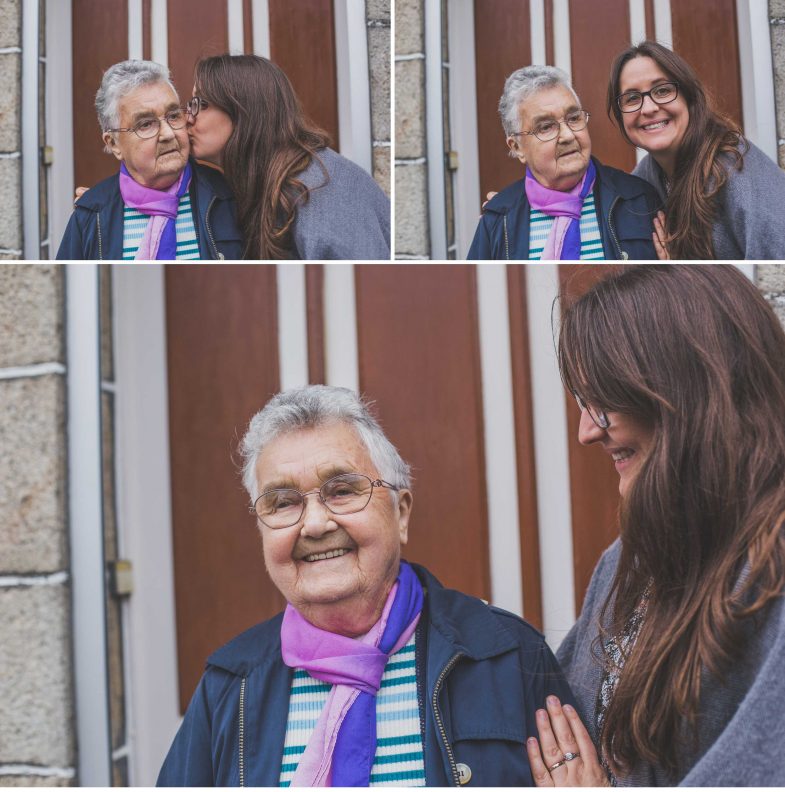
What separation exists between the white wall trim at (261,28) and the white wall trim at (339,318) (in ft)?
1.12

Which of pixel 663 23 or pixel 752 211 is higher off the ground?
pixel 663 23

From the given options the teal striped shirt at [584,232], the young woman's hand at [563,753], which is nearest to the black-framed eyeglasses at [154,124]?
the teal striped shirt at [584,232]

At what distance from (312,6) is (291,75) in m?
0.11

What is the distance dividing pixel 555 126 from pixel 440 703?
0.85m

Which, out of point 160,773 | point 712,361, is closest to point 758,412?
point 712,361

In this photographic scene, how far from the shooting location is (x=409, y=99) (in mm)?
1557

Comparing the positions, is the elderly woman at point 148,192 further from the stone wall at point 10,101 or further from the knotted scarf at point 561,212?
the knotted scarf at point 561,212

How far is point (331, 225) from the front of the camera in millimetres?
1554

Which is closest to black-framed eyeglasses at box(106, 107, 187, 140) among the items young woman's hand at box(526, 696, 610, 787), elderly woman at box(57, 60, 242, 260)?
elderly woman at box(57, 60, 242, 260)

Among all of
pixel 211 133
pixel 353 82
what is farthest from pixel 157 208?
pixel 353 82

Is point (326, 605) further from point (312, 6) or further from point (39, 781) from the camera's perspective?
point (312, 6)

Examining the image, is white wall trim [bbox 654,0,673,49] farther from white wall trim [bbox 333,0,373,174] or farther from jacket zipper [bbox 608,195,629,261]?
white wall trim [bbox 333,0,373,174]

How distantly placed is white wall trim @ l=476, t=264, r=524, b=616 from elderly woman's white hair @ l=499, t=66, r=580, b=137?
8.7 inches

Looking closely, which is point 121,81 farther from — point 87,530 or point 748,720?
point 748,720
